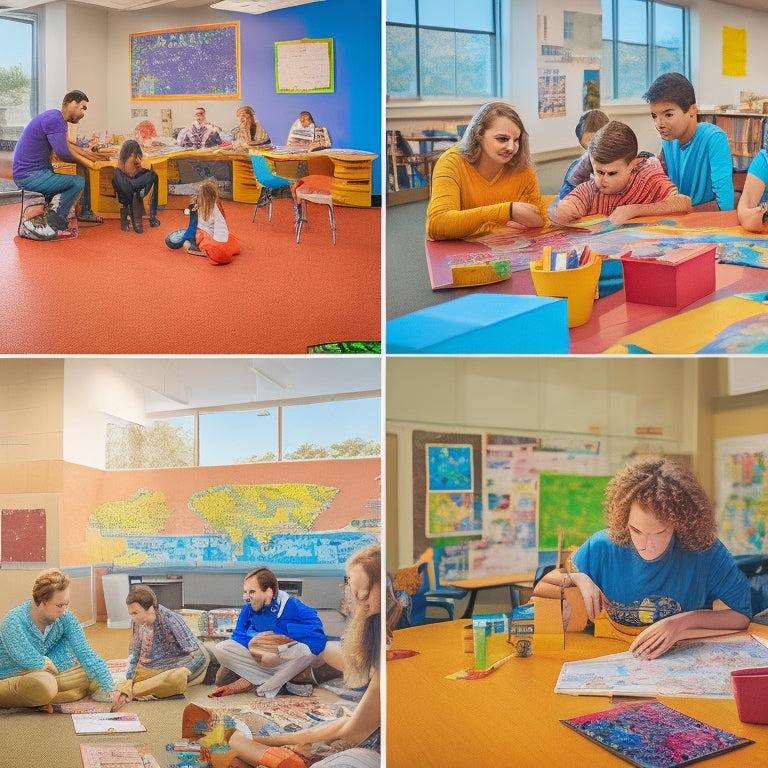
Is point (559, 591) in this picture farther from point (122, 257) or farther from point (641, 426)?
point (122, 257)

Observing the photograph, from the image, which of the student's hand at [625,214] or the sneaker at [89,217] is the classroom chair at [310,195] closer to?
the sneaker at [89,217]

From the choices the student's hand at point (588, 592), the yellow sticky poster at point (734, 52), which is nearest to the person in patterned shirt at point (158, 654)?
the student's hand at point (588, 592)

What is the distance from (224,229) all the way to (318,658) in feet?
3.59

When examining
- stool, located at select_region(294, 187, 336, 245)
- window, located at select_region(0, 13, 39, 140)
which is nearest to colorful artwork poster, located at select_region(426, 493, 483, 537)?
stool, located at select_region(294, 187, 336, 245)

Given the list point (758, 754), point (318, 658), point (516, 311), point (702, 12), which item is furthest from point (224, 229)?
point (758, 754)

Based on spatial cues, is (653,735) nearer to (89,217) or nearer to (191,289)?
(191,289)

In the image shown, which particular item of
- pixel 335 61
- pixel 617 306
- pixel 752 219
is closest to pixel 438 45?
pixel 335 61

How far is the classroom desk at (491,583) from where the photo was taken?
2.45 meters

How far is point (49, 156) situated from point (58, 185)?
7cm

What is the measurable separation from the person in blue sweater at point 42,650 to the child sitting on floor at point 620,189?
1563 millimetres

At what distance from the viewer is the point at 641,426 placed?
8.12ft

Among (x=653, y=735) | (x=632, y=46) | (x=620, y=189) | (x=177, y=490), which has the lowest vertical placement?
(x=653, y=735)

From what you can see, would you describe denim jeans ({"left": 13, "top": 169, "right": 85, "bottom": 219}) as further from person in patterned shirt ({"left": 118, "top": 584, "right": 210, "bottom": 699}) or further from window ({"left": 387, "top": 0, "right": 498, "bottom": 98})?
person in patterned shirt ({"left": 118, "top": 584, "right": 210, "bottom": 699})

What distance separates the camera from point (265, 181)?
7.95 ft
